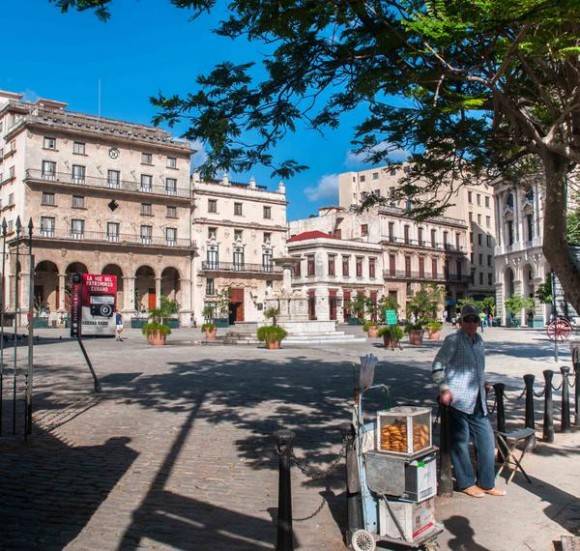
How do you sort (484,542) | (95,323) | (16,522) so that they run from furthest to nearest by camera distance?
(95,323) < (16,522) < (484,542)

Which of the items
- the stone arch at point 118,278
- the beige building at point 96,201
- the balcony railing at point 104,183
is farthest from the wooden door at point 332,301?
the stone arch at point 118,278

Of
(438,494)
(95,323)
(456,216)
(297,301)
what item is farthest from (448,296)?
(438,494)

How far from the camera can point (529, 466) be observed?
6.44 metres

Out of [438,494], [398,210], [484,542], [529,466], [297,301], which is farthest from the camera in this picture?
[398,210]

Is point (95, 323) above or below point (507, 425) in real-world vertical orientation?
above

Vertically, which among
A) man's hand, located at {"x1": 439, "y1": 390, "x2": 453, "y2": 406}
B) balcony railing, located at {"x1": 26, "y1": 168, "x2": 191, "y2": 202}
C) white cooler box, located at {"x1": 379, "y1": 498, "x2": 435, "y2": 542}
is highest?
balcony railing, located at {"x1": 26, "y1": 168, "x2": 191, "y2": 202}

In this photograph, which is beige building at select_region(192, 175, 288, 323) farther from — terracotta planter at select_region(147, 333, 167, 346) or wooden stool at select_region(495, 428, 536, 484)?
wooden stool at select_region(495, 428, 536, 484)

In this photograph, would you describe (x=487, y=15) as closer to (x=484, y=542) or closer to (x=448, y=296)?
(x=484, y=542)

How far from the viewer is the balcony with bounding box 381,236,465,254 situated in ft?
219

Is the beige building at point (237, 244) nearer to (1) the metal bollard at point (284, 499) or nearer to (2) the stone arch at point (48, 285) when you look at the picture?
(2) the stone arch at point (48, 285)

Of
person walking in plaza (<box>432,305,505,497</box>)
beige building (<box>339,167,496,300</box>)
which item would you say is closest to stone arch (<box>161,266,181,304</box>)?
beige building (<box>339,167,496,300</box>)

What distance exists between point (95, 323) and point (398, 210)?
5913 cm

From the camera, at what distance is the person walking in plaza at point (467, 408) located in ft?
18.0

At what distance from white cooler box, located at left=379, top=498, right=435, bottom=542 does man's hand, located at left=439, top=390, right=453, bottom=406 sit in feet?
3.81
